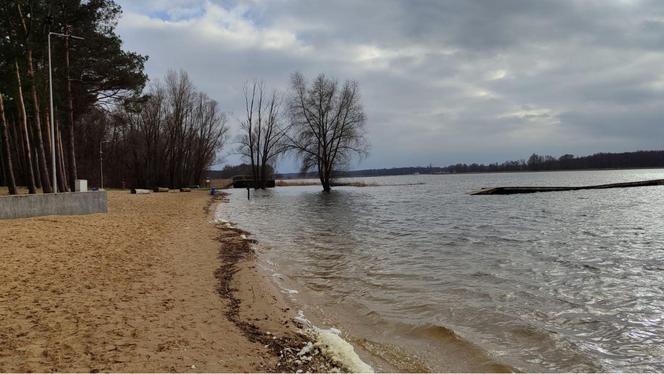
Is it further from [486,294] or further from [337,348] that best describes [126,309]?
[486,294]

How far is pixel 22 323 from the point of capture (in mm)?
5328

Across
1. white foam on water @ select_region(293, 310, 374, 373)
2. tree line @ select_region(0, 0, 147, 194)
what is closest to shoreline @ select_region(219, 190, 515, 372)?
white foam on water @ select_region(293, 310, 374, 373)

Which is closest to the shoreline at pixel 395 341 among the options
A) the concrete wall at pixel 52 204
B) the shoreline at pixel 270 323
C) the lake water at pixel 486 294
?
the lake water at pixel 486 294

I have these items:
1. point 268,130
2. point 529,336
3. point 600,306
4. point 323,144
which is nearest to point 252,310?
point 529,336

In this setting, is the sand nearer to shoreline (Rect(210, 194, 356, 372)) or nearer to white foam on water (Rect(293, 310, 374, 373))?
shoreline (Rect(210, 194, 356, 372))

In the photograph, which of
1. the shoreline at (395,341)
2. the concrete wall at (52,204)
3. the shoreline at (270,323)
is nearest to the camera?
the shoreline at (270,323)

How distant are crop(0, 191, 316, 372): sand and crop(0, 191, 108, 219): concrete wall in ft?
14.5

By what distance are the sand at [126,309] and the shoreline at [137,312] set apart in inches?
0.5

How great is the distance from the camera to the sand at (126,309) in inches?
176

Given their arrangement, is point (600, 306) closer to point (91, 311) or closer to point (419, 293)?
point (419, 293)

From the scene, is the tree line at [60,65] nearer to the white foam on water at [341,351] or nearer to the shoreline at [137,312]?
the shoreline at [137,312]

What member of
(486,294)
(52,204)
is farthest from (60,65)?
(486,294)

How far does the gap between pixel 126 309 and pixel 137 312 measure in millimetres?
247

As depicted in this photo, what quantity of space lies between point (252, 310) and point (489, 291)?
4704mm
